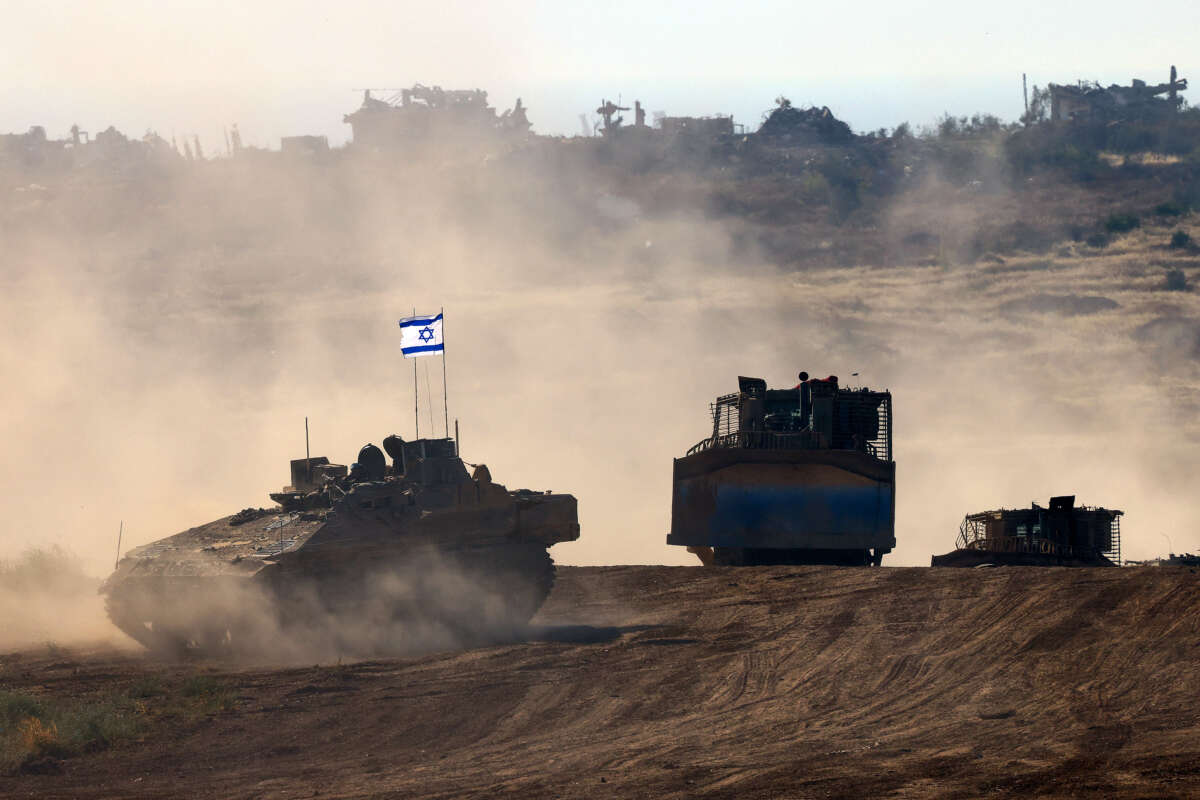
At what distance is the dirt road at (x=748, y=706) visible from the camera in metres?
15.3

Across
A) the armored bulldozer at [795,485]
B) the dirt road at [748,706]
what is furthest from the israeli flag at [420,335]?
the armored bulldozer at [795,485]

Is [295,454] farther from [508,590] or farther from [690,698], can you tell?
[690,698]

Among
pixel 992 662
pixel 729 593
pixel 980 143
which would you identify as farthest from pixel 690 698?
pixel 980 143

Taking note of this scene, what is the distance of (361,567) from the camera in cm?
2325

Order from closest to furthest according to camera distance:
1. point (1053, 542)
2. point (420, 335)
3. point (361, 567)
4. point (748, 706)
→ point (748, 706), point (361, 567), point (420, 335), point (1053, 542)

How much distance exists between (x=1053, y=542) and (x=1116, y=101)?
247ft

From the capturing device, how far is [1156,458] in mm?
52875

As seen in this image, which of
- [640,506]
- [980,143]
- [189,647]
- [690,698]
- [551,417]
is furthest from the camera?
[980,143]

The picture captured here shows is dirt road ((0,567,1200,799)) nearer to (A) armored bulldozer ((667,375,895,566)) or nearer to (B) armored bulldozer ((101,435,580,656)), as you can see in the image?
(B) armored bulldozer ((101,435,580,656))

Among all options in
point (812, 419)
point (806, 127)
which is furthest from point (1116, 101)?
point (812, 419)

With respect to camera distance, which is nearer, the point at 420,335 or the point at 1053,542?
the point at 420,335

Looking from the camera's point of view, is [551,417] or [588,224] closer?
[551,417]

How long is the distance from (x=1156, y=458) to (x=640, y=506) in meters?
15.0

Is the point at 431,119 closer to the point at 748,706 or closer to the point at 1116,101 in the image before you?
the point at 1116,101
